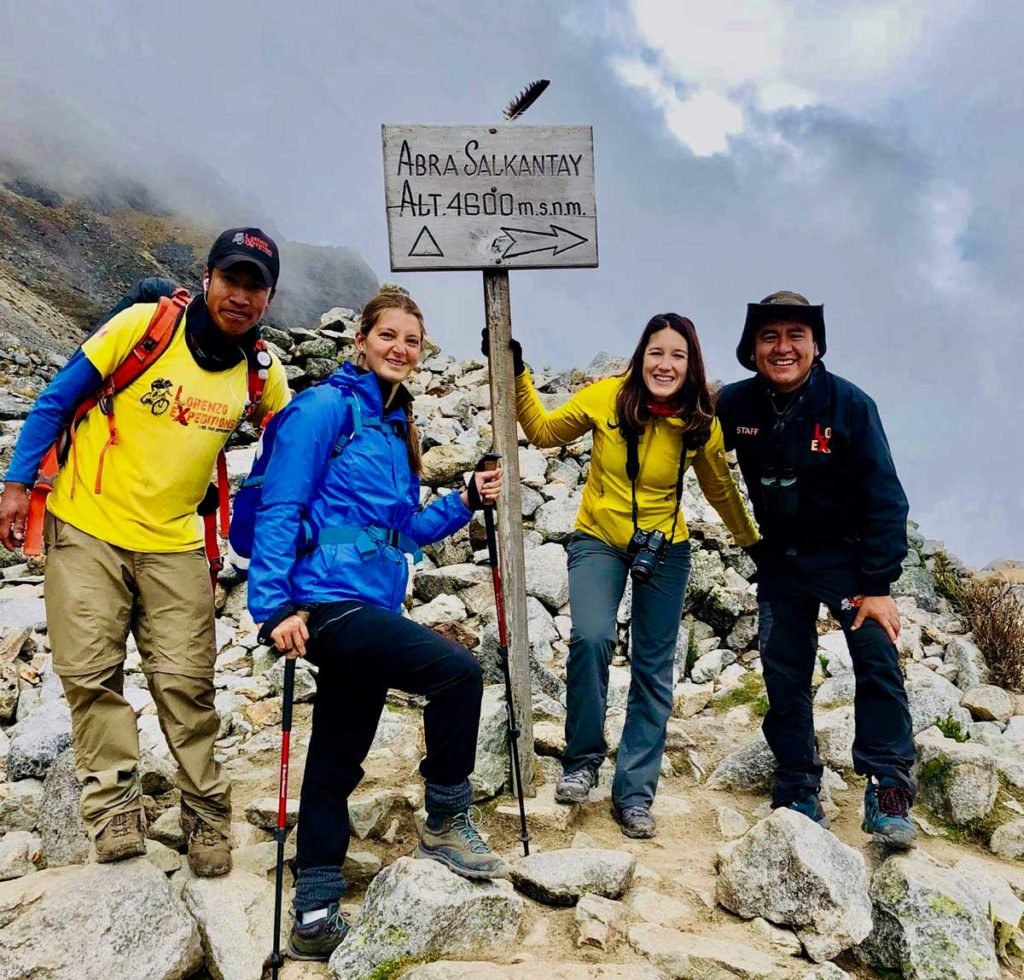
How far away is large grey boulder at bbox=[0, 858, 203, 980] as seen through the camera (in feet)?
11.7

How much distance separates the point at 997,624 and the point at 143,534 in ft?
31.8

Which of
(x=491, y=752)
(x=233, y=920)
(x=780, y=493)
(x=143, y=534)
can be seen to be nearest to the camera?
(x=233, y=920)

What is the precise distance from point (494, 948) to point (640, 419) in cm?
301

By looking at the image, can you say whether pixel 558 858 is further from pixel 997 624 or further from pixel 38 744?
pixel 997 624

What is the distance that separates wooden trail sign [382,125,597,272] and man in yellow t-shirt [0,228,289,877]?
42.8 inches

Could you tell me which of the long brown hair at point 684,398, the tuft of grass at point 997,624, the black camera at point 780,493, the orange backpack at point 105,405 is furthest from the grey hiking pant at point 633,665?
the tuft of grass at point 997,624

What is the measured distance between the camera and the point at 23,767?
577cm

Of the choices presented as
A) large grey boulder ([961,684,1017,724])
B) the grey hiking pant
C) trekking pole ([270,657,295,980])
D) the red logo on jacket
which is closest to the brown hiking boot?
trekking pole ([270,657,295,980])

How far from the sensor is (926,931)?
3.99 metres

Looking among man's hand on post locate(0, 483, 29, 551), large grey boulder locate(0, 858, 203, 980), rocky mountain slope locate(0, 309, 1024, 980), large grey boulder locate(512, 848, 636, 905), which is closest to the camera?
large grey boulder locate(0, 858, 203, 980)

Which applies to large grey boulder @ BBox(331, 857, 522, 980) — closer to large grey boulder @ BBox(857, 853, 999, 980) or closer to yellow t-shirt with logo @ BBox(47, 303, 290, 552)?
large grey boulder @ BBox(857, 853, 999, 980)

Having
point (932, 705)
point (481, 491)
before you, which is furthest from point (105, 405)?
point (932, 705)

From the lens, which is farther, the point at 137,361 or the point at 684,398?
the point at 684,398

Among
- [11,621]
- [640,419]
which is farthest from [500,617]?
[11,621]
